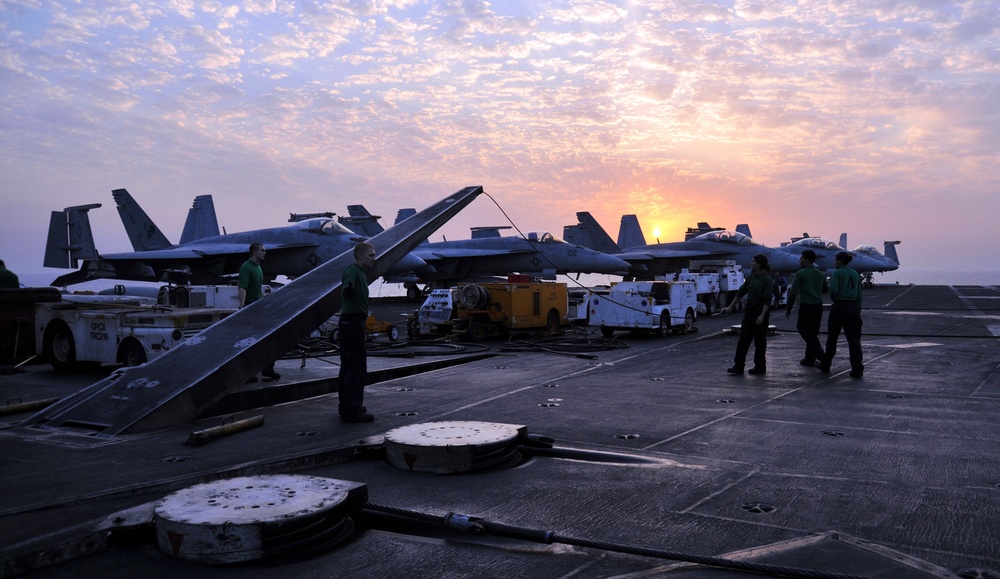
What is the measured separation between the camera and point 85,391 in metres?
6.96

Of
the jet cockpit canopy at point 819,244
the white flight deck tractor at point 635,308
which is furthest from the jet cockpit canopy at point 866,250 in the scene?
the white flight deck tractor at point 635,308

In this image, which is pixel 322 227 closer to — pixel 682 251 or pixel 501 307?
pixel 501 307

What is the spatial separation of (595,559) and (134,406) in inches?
194

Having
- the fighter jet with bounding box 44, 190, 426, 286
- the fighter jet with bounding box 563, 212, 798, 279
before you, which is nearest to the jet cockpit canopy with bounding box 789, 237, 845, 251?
the fighter jet with bounding box 563, 212, 798, 279

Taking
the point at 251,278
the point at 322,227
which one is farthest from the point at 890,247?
the point at 251,278

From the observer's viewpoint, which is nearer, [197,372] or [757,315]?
[197,372]

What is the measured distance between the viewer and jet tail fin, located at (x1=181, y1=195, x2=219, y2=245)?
129ft

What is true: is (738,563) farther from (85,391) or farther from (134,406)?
(85,391)

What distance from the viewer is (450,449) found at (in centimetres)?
508

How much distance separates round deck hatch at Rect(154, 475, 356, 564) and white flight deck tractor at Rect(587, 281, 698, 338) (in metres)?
12.2

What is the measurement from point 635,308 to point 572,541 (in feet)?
40.9

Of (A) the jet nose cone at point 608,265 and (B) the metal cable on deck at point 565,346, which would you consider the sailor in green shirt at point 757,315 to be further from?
(A) the jet nose cone at point 608,265

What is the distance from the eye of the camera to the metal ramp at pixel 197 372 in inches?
257

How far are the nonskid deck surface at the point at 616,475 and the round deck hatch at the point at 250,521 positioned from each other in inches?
3.5
